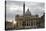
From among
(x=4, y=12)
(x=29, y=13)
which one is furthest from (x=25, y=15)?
(x=4, y=12)

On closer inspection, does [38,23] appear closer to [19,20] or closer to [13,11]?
[19,20]

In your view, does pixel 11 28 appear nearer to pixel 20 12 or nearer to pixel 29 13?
pixel 20 12

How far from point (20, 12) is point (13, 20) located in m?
0.22

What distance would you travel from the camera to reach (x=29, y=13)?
5.34 ft

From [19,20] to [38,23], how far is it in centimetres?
42

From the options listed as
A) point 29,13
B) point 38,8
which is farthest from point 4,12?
point 38,8

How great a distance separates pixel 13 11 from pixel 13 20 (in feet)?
0.62

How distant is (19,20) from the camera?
5.26 ft

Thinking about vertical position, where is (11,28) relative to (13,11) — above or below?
below

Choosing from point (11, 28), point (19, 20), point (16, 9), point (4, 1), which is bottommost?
point (11, 28)

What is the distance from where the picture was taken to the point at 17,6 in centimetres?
160

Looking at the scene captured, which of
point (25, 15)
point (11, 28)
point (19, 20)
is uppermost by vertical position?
point (25, 15)

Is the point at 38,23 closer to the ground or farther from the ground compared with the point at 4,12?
closer to the ground

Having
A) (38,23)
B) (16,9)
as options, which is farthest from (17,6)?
(38,23)
